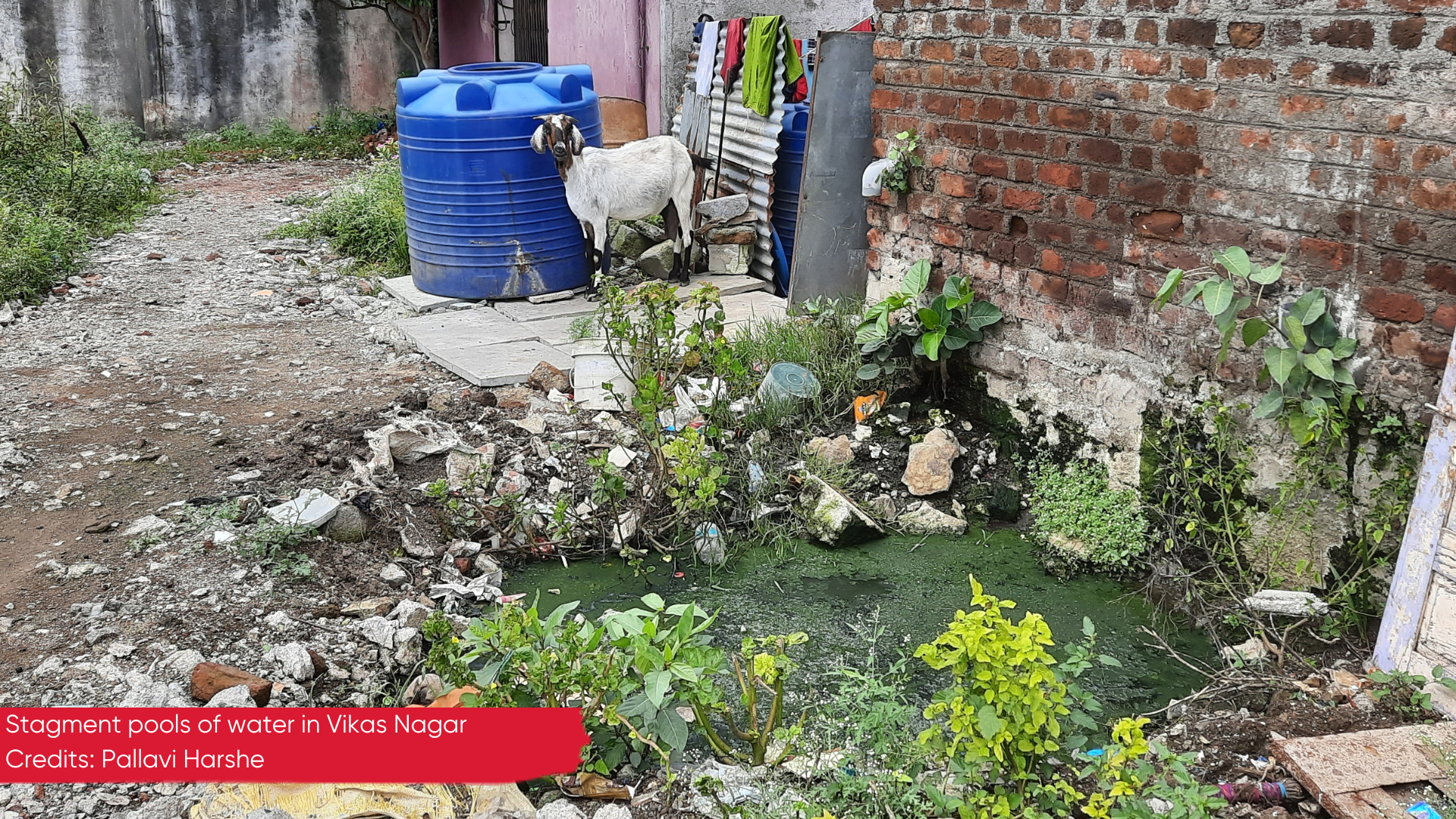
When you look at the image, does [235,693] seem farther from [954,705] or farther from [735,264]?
[735,264]

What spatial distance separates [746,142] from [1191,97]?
3.40 meters

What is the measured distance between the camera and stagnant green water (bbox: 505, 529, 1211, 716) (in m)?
2.93

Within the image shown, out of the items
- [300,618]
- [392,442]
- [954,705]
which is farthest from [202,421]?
[954,705]

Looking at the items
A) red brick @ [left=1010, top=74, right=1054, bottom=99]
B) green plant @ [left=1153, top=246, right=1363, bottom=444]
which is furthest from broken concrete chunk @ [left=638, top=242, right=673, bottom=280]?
green plant @ [left=1153, top=246, right=1363, bottom=444]

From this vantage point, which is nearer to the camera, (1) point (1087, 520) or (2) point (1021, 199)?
(1) point (1087, 520)

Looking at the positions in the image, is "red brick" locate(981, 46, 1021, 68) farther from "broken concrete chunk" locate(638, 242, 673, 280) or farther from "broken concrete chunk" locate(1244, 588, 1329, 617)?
"broken concrete chunk" locate(638, 242, 673, 280)

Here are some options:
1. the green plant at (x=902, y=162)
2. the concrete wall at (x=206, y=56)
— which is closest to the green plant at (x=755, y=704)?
the green plant at (x=902, y=162)

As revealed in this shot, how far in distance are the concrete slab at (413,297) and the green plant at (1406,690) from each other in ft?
15.1

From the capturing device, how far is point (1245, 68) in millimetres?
2932

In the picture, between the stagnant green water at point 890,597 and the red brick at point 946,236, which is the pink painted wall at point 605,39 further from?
the stagnant green water at point 890,597

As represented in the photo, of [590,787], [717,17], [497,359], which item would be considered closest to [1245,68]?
[590,787]

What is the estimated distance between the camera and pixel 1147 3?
3145 millimetres

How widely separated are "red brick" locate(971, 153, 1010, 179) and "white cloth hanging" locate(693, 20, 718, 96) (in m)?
3.08
